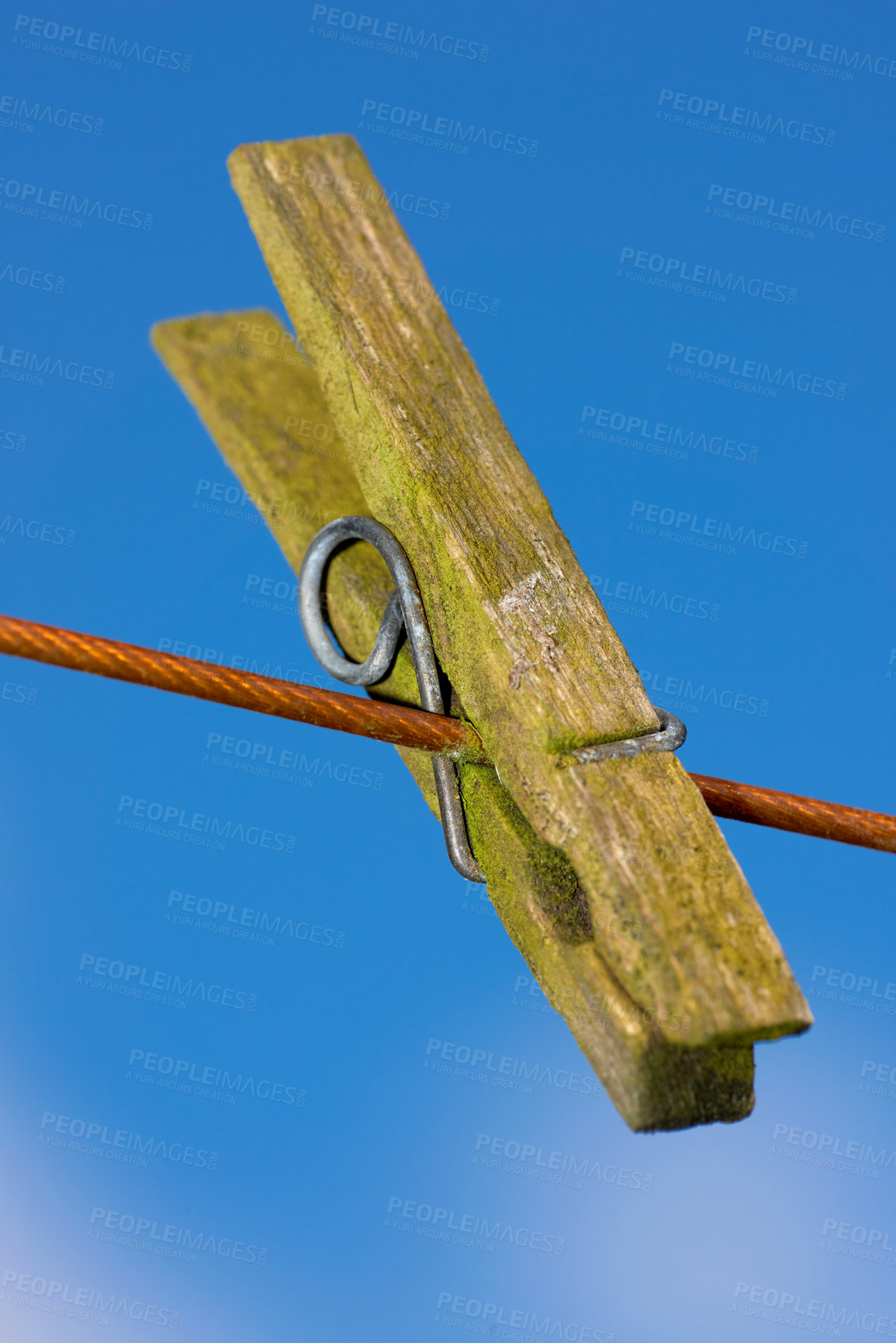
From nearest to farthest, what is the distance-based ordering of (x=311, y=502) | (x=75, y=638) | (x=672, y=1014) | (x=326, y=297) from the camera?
(x=672, y=1014)
(x=75, y=638)
(x=326, y=297)
(x=311, y=502)

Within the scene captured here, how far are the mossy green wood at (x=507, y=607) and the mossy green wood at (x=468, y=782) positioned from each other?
0.04m

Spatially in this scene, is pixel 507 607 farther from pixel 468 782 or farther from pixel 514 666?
pixel 468 782

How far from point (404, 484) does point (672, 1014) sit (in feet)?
2.54

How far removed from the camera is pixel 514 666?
137 centimetres

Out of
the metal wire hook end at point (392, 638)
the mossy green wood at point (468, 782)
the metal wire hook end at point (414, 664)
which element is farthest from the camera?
the metal wire hook end at point (392, 638)

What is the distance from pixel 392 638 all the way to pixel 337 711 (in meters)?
0.25

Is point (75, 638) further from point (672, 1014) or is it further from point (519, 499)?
point (672, 1014)

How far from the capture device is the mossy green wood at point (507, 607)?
1.18 m

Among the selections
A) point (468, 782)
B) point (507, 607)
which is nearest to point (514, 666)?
point (507, 607)

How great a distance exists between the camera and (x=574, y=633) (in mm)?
1421

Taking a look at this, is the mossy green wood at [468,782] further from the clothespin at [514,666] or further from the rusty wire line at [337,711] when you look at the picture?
the rusty wire line at [337,711]

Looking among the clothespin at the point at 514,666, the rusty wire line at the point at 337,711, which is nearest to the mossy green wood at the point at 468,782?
the clothespin at the point at 514,666

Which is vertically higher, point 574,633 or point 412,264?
point 412,264

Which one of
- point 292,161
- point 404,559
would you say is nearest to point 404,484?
point 404,559
